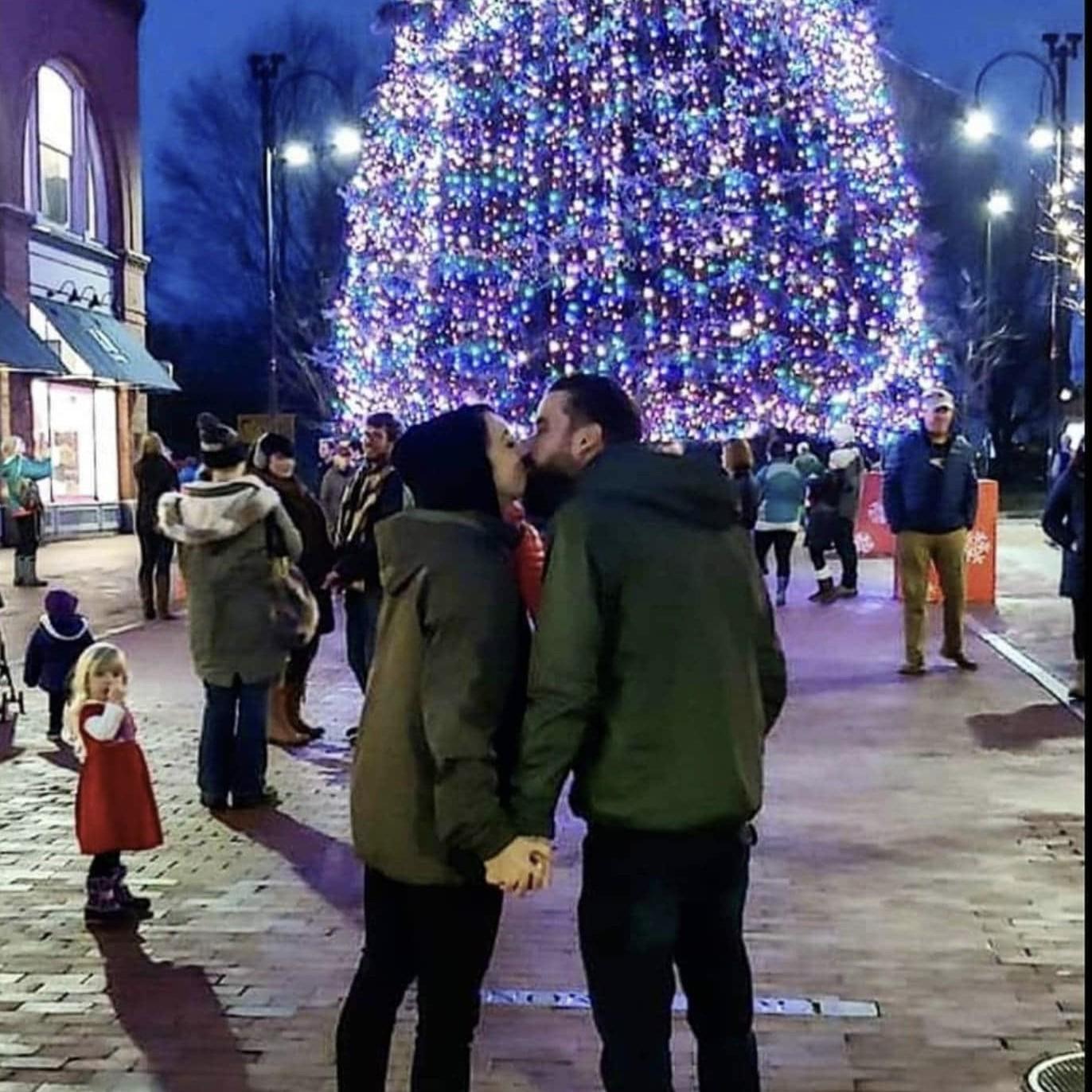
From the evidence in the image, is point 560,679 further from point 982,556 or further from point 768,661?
point 982,556

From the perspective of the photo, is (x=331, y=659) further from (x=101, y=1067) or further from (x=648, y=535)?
(x=648, y=535)

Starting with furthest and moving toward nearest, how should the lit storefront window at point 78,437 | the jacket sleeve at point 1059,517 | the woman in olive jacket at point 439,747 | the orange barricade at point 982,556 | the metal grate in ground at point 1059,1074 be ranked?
the lit storefront window at point 78,437 → the orange barricade at point 982,556 → the jacket sleeve at point 1059,517 → the metal grate in ground at point 1059,1074 → the woman in olive jacket at point 439,747

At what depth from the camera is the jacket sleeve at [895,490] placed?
1197cm

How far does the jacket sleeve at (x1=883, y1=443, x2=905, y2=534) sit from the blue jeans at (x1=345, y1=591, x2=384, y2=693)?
14.1ft

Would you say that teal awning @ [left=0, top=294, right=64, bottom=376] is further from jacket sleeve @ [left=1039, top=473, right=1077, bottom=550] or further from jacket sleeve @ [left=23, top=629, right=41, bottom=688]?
jacket sleeve @ [left=1039, top=473, right=1077, bottom=550]

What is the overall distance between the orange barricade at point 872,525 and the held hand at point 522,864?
2041 centimetres

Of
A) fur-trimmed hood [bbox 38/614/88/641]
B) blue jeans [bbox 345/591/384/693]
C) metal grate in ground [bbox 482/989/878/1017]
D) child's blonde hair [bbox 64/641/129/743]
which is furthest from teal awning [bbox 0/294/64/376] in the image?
metal grate in ground [bbox 482/989/878/1017]

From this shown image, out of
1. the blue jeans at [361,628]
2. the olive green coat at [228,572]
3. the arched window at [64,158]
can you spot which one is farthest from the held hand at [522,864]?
the arched window at [64,158]

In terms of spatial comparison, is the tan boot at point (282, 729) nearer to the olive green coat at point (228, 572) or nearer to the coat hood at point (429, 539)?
the olive green coat at point (228, 572)

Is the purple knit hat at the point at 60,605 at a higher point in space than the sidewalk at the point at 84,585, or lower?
higher

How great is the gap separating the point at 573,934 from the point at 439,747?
8.84ft

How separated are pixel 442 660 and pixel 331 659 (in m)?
9.96

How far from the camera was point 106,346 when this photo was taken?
1305 inches

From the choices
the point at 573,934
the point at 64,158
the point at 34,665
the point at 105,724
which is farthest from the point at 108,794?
the point at 64,158
